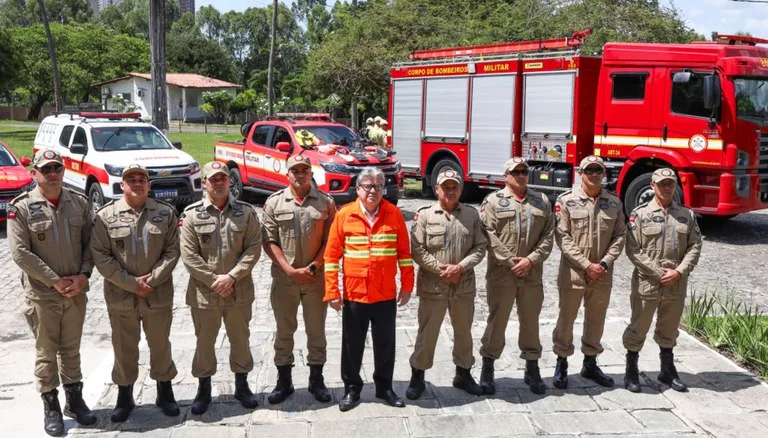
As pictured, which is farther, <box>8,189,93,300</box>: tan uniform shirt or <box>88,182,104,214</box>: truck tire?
<box>88,182,104,214</box>: truck tire

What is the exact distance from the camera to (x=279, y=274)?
209 inches

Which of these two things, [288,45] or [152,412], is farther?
[288,45]

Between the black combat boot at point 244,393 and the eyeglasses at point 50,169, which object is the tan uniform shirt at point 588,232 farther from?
the eyeglasses at point 50,169

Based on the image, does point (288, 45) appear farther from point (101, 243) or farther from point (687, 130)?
point (101, 243)

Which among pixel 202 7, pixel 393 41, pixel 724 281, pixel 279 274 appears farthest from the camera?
pixel 202 7

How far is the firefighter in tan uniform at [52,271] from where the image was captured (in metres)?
4.73

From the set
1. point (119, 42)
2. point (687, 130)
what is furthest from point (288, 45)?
point (687, 130)

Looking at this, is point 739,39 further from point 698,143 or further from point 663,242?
point 663,242

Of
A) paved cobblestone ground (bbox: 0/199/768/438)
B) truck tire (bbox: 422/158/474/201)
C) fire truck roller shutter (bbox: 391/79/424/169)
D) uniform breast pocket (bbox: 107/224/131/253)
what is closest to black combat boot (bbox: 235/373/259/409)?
paved cobblestone ground (bbox: 0/199/768/438)

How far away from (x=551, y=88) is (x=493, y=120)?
1.43 metres

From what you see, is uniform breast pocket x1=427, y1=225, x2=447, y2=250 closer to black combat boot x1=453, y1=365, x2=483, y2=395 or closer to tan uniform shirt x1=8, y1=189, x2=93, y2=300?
black combat boot x1=453, y1=365, x2=483, y2=395

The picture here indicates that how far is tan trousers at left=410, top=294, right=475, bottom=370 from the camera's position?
5.32m

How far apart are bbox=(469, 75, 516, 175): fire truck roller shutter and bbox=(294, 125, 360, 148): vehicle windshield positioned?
2446mm

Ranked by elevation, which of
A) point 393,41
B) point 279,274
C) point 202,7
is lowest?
point 279,274
